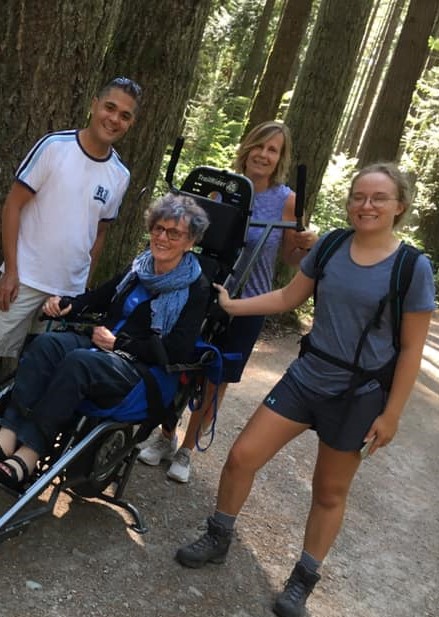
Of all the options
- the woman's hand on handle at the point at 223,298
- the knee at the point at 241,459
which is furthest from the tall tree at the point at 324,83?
the knee at the point at 241,459

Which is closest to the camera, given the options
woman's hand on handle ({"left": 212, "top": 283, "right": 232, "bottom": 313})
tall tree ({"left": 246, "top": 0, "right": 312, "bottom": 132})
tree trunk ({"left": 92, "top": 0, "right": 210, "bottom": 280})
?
woman's hand on handle ({"left": 212, "top": 283, "right": 232, "bottom": 313})

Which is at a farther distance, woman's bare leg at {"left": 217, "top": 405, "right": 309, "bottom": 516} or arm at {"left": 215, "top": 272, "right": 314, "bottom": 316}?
arm at {"left": 215, "top": 272, "right": 314, "bottom": 316}

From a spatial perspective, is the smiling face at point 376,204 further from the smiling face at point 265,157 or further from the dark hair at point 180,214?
the smiling face at point 265,157

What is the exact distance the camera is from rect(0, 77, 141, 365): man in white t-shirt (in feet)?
11.1

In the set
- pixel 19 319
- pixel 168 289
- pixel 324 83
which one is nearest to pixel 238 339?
pixel 168 289

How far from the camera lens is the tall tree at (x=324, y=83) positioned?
26.3ft

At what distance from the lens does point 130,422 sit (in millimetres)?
3240

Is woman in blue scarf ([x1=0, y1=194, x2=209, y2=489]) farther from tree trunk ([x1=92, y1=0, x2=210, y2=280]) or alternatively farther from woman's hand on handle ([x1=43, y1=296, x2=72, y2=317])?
tree trunk ([x1=92, y1=0, x2=210, y2=280])

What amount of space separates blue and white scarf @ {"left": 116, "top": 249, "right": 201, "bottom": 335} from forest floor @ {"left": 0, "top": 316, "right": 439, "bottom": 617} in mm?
1156

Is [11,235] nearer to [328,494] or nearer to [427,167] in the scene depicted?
[328,494]

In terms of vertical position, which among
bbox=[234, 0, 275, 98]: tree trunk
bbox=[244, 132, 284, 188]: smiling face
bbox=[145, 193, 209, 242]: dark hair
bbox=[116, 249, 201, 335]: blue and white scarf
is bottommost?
bbox=[116, 249, 201, 335]: blue and white scarf

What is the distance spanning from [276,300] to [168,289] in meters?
0.56

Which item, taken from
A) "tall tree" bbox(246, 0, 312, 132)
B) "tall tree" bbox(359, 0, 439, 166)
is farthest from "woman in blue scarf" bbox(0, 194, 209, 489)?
"tall tree" bbox(246, 0, 312, 132)

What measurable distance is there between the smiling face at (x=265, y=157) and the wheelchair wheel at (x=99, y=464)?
1701 mm
